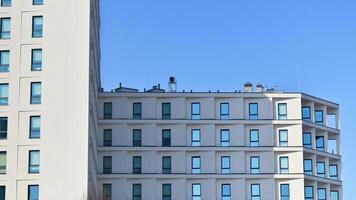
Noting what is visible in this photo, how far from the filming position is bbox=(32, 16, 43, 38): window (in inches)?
3009

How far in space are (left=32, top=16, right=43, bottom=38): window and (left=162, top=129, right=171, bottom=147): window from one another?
32819mm

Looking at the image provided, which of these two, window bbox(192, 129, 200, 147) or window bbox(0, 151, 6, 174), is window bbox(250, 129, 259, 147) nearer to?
window bbox(192, 129, 200, 147)

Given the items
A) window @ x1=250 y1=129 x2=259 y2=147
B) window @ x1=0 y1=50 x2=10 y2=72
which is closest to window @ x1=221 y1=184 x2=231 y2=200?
window @ x1=250 y1=129 x2=259 y2=147

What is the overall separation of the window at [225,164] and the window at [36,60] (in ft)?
118

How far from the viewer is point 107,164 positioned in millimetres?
105062

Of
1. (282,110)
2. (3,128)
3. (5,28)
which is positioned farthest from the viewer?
(282,110)

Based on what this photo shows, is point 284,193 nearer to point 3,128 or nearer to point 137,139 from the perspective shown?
point 137,139

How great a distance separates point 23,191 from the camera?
238 feet

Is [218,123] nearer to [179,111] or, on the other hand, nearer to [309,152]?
[179,111]

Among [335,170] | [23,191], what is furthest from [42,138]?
[335,170]

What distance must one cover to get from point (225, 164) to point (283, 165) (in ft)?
22.6

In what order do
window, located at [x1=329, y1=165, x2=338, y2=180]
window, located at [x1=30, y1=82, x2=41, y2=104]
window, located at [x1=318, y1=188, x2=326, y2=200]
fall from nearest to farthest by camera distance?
window, located at [x1=30, y1=82, x2=41, y2=104]
window, located at [x1=318, y1=188, x2=326, y2=200]
window, located at [x1=329, y1=165, x2=338, y2=180]

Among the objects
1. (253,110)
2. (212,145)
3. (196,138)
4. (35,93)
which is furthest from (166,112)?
(35,93)

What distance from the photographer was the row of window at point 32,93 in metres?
75.0
